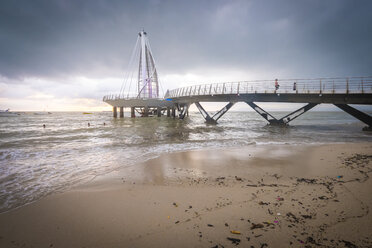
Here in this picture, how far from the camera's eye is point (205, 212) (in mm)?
2727

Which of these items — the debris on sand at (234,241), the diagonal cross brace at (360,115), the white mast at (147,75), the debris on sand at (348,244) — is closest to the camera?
the debris on sand at (348,244)

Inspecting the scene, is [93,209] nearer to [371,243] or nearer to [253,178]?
[253,178]

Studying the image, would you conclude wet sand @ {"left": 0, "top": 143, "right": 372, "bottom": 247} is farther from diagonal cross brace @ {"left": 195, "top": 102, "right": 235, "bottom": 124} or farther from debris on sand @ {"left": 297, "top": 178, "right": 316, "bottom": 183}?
diagonal cross brace @ {"left": 195, "top": 102, "right": 235, "bottom": 124}

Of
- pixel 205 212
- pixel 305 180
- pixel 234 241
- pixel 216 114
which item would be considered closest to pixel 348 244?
pixel 234 241

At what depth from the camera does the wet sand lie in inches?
85.2

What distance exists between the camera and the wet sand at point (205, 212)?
217cm

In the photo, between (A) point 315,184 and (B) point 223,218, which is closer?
(B) point 223,218

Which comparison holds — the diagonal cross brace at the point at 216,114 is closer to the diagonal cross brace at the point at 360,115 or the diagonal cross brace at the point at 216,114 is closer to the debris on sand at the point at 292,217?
A: the diagonal cross brace at the point at 360,115

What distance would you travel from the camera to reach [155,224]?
2479 millimetres

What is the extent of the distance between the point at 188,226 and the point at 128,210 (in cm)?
114

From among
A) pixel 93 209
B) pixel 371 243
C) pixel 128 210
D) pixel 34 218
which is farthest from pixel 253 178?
pixel 34 218

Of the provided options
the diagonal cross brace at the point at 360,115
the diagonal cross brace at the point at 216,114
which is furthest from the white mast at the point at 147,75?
the diagonal cross brace at the point at 360,115

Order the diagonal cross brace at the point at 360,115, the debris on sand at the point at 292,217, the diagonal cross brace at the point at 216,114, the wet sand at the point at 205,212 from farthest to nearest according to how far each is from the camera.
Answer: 1. the diagonal cross brace at the point at 216,114
2. the diagonal cross brace at the point at 360,115
3. the debris on sand at the point at 292,217
4. the wet sand at the point at 205,212

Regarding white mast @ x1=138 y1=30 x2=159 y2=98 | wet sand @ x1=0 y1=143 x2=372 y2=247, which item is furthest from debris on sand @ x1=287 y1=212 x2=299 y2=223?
white mast @ x1=138 y1=30 x2=159 y2=98
